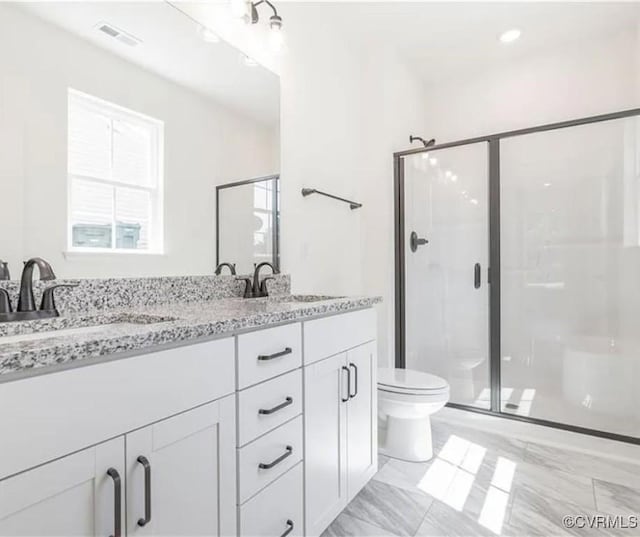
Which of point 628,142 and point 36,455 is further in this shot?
point 628,142

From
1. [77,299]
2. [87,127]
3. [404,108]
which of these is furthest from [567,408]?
[87,127]

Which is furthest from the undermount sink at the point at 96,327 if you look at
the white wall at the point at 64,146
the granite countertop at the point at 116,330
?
the white wall at the point at 64,146

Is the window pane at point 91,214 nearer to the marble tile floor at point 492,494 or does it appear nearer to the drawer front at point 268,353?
the drawer front at point 268,353

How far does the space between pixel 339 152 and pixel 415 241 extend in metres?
0.87

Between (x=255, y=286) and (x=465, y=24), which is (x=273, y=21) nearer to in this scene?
(x=255, y=286)

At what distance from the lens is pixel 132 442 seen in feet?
2.54

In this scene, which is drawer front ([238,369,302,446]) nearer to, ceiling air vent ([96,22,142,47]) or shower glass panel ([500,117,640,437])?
ceiling air vent ([96,22,142,47])

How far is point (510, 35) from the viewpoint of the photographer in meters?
Answer: 2.72

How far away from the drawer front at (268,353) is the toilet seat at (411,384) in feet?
2.93

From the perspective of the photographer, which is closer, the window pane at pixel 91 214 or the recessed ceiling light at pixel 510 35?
the window pane at pixel 91 214

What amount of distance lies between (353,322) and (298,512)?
687mm

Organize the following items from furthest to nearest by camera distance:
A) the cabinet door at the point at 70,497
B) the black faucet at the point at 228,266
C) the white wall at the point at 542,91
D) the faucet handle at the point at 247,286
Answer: the white wall at the point at 542,91, the faucet handle at the point at 247,286, the black faucet at the point at 228,266, the cabinet door at the point at 70,497

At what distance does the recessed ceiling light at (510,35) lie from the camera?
2680 millimetres

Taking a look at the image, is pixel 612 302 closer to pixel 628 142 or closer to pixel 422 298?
pixel 628 142
